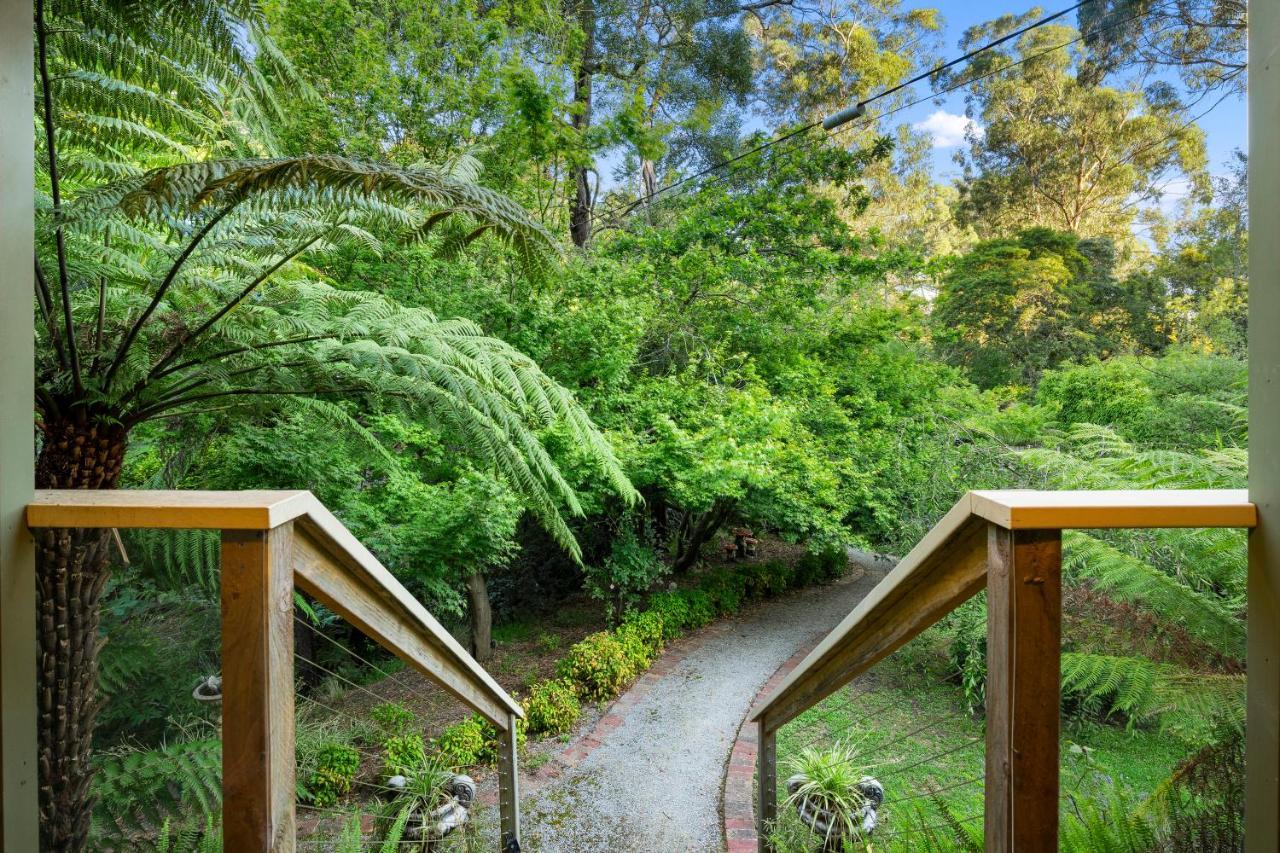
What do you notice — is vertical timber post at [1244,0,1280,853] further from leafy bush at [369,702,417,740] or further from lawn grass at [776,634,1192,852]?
leafy bush at [369,702,417,740]

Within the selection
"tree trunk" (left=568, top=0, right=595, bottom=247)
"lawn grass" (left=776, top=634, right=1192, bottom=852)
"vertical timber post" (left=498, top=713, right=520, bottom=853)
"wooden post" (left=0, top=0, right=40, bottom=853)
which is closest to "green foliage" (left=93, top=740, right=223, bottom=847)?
"vertical timber post" (left=498, top=713, right=520, bottom=853)

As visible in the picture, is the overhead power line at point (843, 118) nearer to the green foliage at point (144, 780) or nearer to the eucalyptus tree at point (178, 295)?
the eucalyptus tree at point (178, 295)

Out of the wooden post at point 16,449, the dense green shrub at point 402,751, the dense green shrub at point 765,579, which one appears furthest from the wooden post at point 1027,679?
the dense green shrub at point 765,579

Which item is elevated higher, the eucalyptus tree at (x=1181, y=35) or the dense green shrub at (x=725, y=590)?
the eucalyptus tree at (x=1181, y=35)

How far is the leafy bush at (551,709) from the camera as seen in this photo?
4676mm

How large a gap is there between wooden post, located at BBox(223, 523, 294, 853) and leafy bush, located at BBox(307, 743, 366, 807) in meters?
3.39

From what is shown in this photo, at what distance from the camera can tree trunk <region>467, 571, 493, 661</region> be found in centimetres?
576

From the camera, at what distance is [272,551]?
710 mm

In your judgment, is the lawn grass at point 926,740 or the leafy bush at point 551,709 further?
the leafy bush at point 551,709

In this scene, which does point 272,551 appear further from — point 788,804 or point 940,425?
point 940,425

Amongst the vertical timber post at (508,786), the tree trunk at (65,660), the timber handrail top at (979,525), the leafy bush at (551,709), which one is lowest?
the leafy bush at (551,709)

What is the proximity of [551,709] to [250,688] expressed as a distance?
14.2ft

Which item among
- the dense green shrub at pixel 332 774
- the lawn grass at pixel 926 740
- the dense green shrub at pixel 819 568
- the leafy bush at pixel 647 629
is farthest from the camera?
the dense green shrub at pixel 819 568

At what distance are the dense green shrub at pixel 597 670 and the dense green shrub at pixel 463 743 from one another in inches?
36.7
